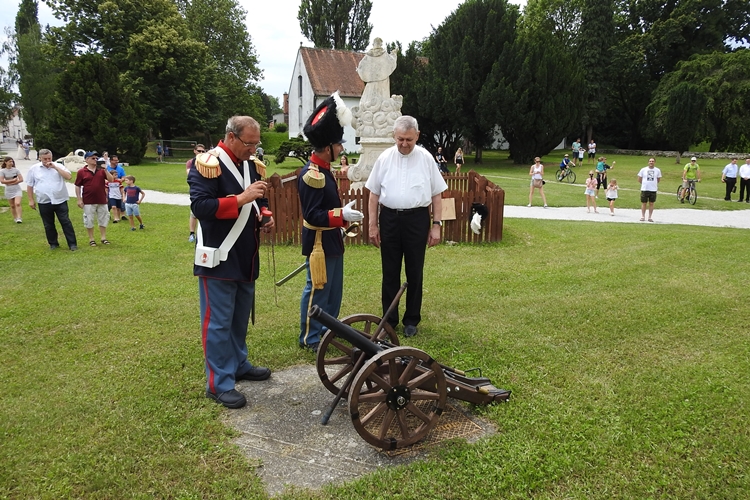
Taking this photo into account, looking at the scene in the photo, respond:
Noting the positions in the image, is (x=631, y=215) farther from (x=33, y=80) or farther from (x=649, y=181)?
(x=33, y=80)

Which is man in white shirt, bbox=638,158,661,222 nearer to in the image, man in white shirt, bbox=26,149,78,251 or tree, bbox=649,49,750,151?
man in white shirt, bbox=26,149,78,251

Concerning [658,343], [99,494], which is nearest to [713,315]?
[658,343]

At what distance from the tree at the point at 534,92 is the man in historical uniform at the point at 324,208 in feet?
89.0

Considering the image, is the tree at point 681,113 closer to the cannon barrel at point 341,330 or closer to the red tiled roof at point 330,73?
the red tiled roof at point 330,73

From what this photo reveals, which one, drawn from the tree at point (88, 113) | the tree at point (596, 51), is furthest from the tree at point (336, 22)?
the tree at point (88, 113)

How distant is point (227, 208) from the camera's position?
11.4 ft

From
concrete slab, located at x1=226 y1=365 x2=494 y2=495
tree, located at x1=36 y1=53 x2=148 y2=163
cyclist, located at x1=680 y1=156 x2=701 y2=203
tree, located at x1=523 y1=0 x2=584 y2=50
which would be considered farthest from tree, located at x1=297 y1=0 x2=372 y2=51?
concrete slab, located at x1=226 y1=365 x2=494 y2=495

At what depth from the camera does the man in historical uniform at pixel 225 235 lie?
3490mm

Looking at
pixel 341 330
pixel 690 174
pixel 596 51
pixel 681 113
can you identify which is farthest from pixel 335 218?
pixel 596 51

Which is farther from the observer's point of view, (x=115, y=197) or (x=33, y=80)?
(x=33, y=80)

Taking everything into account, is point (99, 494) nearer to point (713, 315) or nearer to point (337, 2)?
→ point (713, 315)

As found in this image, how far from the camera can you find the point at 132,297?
6.45 m

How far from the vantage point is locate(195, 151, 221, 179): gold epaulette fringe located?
346 centimetres

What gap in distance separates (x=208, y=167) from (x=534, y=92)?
30.2m
